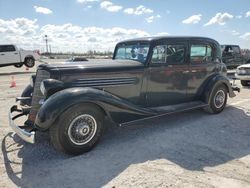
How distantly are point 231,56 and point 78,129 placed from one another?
16.3m

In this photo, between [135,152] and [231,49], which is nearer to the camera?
[135,152]

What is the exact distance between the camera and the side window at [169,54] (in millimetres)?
5762

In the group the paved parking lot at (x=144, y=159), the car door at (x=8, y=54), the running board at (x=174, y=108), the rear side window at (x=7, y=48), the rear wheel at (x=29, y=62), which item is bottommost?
the paved parking lot at (x=144, y=159)

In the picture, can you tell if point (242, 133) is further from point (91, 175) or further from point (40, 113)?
point (40, 113)

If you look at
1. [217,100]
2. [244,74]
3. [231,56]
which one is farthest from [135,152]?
Answer: [231,56]

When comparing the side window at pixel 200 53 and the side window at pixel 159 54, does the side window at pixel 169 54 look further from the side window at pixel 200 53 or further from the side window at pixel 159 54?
the side window at pixel 200 53

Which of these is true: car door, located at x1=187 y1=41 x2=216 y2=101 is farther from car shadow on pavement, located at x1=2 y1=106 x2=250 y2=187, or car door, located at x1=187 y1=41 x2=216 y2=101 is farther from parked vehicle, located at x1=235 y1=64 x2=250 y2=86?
parked vehicle, located at x1=235 y1=64 x2=250 y2=86

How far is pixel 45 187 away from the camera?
3.58m

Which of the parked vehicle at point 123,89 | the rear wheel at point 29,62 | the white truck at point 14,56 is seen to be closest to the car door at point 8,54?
the white truck at point 14,56

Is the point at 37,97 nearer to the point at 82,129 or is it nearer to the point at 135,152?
the point at 82,129

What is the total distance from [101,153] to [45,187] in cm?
121

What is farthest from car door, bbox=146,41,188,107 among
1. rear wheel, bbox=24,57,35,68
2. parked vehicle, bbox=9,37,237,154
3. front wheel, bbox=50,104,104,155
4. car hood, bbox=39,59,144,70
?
rear wheel, bbox=24,57,35,68

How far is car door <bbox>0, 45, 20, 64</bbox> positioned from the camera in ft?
63.5

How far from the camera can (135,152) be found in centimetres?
462
